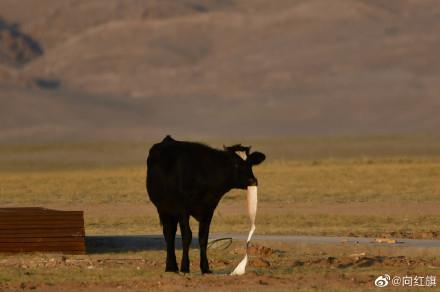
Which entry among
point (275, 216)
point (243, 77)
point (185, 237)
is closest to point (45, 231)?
point (185, 237)

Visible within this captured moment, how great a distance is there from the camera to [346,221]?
29891 millimetres

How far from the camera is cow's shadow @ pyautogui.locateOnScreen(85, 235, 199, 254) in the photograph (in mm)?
22172

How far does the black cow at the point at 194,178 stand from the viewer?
56.4ft

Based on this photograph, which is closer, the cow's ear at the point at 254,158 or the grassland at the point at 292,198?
the cow's ear at the point at 254,158

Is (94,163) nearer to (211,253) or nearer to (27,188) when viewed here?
(27,188)

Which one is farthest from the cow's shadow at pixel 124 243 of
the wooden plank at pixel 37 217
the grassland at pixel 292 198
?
the grassland at pixel 292 198

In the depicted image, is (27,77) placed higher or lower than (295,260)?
higher

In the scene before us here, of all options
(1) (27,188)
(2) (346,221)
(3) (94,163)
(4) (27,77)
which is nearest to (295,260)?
(2) (346,221)

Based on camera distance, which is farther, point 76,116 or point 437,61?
point 437,61

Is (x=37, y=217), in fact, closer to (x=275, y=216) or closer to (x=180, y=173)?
(x=180, y=173)

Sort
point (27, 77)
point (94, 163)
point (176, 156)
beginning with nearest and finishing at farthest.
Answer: point (176, 156) → point (94, 163) → point (27, 77)

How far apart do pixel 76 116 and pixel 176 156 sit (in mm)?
122026

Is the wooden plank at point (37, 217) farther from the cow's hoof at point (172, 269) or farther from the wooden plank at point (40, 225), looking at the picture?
the cow's hoof at point (172, 269)

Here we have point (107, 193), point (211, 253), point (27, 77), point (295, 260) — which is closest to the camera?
point (295, 260)
